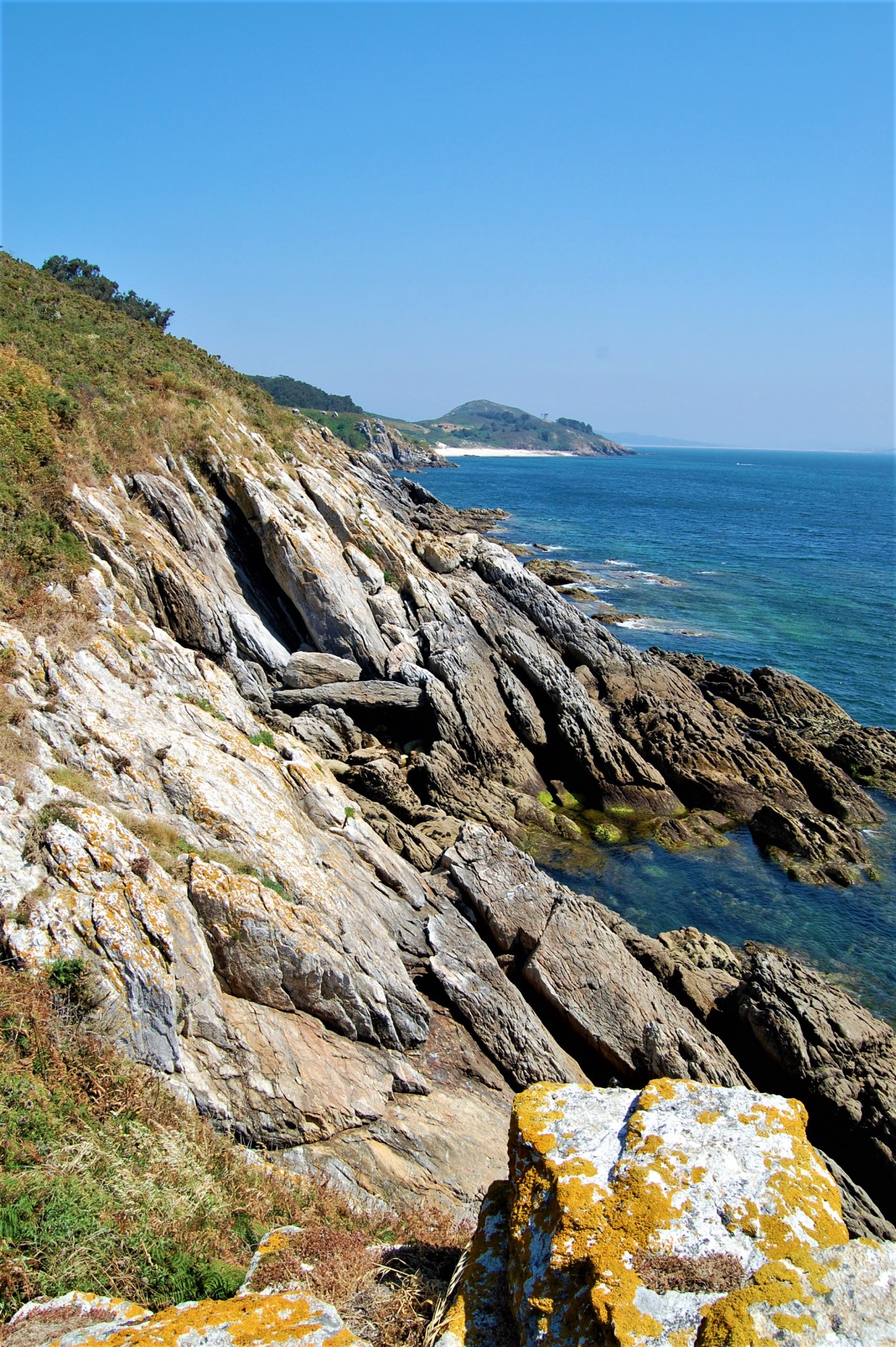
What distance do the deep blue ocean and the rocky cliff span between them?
1925 millimetres

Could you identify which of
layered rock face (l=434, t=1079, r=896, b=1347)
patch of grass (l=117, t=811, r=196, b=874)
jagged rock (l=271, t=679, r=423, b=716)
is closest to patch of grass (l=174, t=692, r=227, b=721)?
patch of grass (l=117, t=811, r=196, b=874)

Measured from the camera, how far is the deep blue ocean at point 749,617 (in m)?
23.3

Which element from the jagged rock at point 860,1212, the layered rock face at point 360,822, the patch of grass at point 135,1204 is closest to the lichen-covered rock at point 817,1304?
the patch of grass at point 135,1204

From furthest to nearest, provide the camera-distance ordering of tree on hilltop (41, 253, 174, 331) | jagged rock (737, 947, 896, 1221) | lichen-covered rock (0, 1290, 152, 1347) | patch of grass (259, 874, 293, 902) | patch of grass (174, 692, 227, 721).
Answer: tree on hilltop (41, 253, 174, 331) → patch of grass (174, 692, 227, 721) → jagged rock (737, 947, 896, 1221) → patch of grass (259, 874, 293, 902) → lichen-covered rock (0, 1290, 152, 1347)

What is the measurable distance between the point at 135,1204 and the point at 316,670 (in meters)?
22.8

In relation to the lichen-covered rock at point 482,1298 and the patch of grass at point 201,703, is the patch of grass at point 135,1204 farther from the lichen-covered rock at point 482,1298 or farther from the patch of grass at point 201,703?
the patch of grass at point 201,703

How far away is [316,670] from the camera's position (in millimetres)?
28578

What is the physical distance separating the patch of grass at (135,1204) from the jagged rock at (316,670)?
20109 millimetres

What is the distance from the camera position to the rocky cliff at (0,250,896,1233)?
10.4m

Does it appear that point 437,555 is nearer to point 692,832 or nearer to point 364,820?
point 692,832

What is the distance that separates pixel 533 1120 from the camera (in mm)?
6598

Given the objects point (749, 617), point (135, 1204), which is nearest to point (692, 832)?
point (135, 1204)

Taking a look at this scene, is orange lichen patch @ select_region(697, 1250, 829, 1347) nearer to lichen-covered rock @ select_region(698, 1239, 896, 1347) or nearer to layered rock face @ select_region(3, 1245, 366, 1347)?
lichen-covered rock @ select_region(698, 1239, 896, 1347)

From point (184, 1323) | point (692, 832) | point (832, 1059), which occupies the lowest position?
point (832, 1059)
